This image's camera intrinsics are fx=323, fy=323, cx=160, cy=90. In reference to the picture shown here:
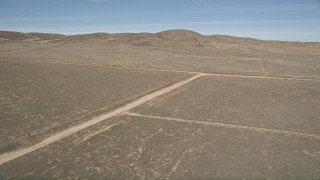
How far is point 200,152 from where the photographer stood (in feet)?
21.4

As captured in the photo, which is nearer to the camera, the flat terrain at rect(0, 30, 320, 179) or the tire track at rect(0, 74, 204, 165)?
the flat terrain at rect(0, 30, 320, 179)

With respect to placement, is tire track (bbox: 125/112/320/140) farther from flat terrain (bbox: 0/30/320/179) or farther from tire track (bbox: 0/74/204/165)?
tire track (bbox: 0/74/204/165)

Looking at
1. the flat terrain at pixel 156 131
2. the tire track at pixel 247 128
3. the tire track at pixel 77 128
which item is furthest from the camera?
the tire track at pixel 247 128

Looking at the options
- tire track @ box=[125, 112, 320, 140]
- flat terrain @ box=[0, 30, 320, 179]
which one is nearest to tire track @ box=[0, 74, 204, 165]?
flat terrain @ box=[0, 30, 320, 179]

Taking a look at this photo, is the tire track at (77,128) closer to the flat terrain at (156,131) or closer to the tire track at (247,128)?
the flat terrain at (156,131)

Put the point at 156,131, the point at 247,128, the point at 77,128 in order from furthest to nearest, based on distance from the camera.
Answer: the point at 247,128 → the point at 77,128 → the point at 156,131

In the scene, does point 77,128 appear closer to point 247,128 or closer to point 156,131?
point 156,131

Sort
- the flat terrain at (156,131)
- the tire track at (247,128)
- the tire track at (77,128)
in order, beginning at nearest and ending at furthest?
the flat terrain at (156,131), the tire track at (77,128), the tire track at (247,128)

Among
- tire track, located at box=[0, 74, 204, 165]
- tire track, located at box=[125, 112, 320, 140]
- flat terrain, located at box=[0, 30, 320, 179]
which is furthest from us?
tire track, located at box=[125, 112, 320, 140]

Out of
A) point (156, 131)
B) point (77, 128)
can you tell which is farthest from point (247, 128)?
point (77, 128)

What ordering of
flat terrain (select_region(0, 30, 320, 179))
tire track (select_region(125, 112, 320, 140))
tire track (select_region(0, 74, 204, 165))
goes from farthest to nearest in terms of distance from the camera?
1. tire track (select_region(125, 112, 320, 140))
2. tire track (select_region(0, 74, 204, 165))
3. flat terrain (select_region(0, 30, 320, 179))

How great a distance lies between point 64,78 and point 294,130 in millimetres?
12185

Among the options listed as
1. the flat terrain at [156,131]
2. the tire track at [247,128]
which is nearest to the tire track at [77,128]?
the flat terrain at [156,131]

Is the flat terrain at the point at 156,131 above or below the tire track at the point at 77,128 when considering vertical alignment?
above
